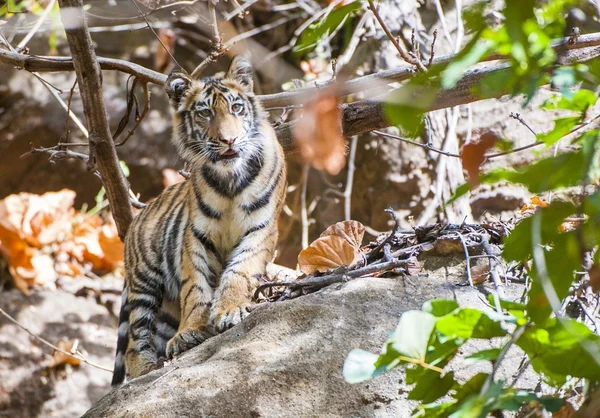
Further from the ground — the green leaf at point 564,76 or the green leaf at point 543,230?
the green leaf at point 564,76

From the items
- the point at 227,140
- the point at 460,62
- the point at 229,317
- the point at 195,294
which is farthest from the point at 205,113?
the point at 460,62

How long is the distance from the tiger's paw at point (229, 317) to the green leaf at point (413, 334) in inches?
89.5

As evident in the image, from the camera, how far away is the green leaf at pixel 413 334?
5.44 feet

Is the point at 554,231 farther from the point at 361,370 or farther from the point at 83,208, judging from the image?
the point at 83,208

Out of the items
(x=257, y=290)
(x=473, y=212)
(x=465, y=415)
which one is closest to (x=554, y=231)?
(x=465, y=415)

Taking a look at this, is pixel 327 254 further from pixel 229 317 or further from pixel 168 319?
pixel 168 319

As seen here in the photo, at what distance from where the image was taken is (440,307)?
5.68 feet

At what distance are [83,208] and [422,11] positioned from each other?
155 inches

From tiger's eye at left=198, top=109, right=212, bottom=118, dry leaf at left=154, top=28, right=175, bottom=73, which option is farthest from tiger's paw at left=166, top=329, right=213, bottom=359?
dry leaf at left=154, top=28, right=175, bottom=73

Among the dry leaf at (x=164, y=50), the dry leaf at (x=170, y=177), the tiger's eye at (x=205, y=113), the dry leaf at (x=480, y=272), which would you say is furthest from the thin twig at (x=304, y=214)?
the dry leaf at (x=480, y=272)

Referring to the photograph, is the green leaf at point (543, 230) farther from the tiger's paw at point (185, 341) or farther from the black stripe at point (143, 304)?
the black stripe at point (143, 304)

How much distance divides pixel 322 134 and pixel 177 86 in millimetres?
3861

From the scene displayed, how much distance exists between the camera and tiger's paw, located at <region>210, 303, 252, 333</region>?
390 centimetres

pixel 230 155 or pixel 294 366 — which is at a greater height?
pixel 230 155
